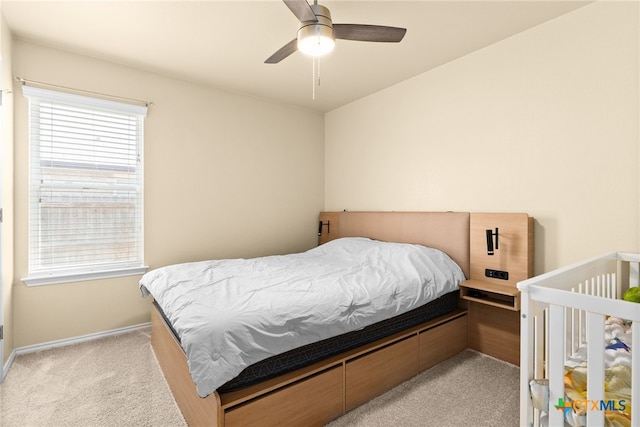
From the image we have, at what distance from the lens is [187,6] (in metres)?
2.12

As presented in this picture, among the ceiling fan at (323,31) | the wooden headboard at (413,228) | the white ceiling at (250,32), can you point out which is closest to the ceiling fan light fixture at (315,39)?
the ceiling fan at (323,31)

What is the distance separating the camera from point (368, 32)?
1.86 m

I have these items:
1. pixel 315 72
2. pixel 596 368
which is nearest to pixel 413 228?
pixel 315 72

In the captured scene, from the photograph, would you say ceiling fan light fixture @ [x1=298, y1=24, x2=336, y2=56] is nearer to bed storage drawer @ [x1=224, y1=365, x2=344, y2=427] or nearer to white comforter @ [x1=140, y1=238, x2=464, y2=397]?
white comforter @ [x1=140, y1=238, x2=464, y2=397]

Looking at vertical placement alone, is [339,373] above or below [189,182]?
below

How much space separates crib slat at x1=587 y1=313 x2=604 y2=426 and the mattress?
111cm

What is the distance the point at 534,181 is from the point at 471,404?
5.51ft

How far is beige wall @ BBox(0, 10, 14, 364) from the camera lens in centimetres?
221

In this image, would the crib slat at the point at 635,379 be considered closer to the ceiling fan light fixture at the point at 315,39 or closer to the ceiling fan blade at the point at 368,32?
the ceiling fan blade at the point at 368,32

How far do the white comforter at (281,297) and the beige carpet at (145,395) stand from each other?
1.70ft

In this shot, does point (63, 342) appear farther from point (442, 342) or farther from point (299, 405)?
point (442, 342)

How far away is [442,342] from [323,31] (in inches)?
92.3

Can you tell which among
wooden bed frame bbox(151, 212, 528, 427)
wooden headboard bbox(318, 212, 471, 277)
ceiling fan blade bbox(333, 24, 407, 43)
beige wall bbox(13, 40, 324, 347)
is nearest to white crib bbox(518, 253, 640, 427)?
wooden bed frame bbox(151, 212, 528, 427)

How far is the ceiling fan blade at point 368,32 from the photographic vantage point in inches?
71.1
